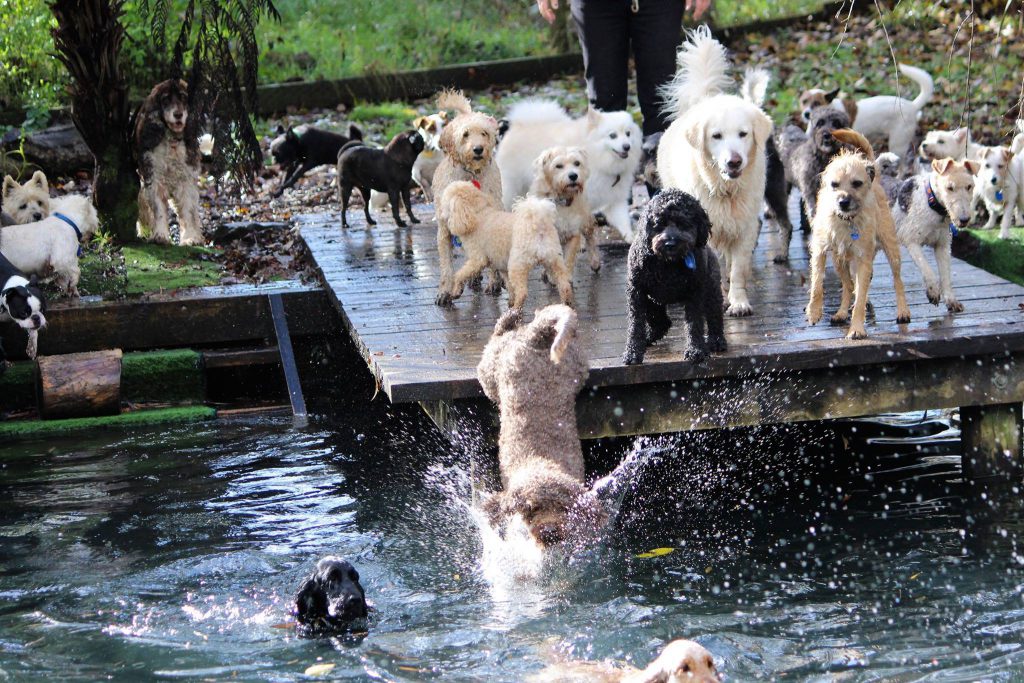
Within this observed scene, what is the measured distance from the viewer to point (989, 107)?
44.7 ft

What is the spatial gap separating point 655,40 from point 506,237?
Result: 2593mm

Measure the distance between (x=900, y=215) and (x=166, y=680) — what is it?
190 inches

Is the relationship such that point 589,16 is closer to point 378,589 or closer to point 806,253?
point 806,253

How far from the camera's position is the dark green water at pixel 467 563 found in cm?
479

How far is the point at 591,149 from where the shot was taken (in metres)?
8.74

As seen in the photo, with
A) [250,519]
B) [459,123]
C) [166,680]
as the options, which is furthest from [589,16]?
[166,680]

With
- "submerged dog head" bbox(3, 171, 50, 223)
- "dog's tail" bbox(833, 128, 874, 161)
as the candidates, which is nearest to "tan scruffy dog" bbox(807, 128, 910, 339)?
"dog's tail" bbox(833, 128, 874, 161)

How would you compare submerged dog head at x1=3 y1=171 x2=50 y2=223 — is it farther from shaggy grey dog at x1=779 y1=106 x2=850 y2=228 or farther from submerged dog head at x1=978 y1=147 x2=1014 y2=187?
submerged dog head at x1=978 y1=147 x2=1014 y2=187

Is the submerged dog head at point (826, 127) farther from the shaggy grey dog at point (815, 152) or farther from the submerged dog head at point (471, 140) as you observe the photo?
the submerged dog head at point (471, 140)

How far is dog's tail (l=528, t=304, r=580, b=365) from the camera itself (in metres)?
5.61

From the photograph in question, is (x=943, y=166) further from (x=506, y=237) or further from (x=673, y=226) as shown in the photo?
(x=506, y=237)

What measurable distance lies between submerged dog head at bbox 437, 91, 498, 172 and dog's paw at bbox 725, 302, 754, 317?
1.86 meters

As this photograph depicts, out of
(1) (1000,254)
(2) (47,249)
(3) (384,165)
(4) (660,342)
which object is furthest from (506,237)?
(1) (1000,254)

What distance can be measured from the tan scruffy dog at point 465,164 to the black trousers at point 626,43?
56.2 inches
